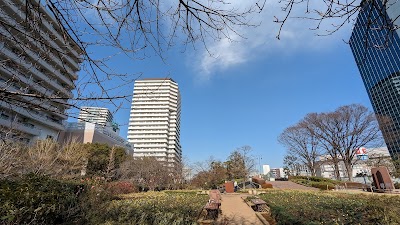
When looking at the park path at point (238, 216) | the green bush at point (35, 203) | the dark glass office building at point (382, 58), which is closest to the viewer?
the dark glass office building at point (382, 58)

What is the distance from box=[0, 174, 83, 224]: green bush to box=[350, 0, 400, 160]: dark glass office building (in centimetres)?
564

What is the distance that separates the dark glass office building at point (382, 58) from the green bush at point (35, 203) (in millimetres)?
5636

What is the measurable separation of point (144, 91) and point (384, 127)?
32.7 m

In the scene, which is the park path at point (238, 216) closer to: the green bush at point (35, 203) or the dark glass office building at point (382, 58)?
the green bush at point (35, 203)

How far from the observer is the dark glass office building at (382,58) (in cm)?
201

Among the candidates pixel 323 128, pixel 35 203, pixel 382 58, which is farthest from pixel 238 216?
pixel 323 128

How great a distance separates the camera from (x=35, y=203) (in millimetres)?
5535

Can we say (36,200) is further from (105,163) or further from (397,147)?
(397,147)

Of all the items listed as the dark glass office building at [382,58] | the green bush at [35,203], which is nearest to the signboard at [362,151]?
the dark glass office building at [382,58]

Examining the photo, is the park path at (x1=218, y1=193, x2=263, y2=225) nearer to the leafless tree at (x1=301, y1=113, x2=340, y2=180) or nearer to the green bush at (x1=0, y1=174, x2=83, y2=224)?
the green bush at (x1=0, y1=174, x2=83, y2=224)

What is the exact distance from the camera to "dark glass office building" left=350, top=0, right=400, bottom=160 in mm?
2008

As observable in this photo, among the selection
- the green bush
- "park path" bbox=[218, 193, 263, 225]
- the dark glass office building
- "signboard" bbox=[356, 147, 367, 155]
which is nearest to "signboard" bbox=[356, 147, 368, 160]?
"signboard" bbox=[356, 147, 367, 155]

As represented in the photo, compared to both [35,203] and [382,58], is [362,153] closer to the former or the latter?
[382,58]

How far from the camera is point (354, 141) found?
29047 millimetres
